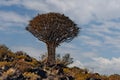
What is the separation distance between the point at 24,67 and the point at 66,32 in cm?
1121

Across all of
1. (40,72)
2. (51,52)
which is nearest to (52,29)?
(51,52)

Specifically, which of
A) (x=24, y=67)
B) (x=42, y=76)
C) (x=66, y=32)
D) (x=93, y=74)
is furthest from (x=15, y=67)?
(x=66, y=32)

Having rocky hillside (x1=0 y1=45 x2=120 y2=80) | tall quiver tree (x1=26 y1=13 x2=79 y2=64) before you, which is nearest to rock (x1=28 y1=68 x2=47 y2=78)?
rocky hillside (x1=0 y1=45 x2=120 y2=80)

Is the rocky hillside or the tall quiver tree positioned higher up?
the tall quiver tree

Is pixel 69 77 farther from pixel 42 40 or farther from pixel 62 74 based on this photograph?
pixel 42 40

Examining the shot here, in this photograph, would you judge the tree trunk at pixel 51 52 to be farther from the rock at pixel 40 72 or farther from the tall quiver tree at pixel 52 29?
the rock at pixel 40 72

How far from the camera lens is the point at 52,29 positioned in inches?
1905

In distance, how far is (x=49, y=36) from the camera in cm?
4916

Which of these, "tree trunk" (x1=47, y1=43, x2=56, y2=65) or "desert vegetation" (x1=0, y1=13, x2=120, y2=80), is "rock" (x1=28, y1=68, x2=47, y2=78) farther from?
"tree trunk" (x1=47, y1=43, x2=56, y2=65)

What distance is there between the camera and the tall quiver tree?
159 feet

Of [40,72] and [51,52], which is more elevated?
[51,52]

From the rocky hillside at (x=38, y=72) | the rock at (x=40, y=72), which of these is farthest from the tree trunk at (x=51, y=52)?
the rock at (x=40, y=72)

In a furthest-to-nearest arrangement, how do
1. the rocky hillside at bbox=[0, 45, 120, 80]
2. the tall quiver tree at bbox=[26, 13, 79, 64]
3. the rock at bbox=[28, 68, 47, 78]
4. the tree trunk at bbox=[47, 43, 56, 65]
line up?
the tree trunk at bbox=[47, 43, 56, 65]
the tall quiver tree at bbox=[26, 13, 79, 64]
the rock at bbox=[28, 68, 47, 78]
the rocky hillside at bbox=[0, 45, 120, 80]

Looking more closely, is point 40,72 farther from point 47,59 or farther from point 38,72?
point 47,59
